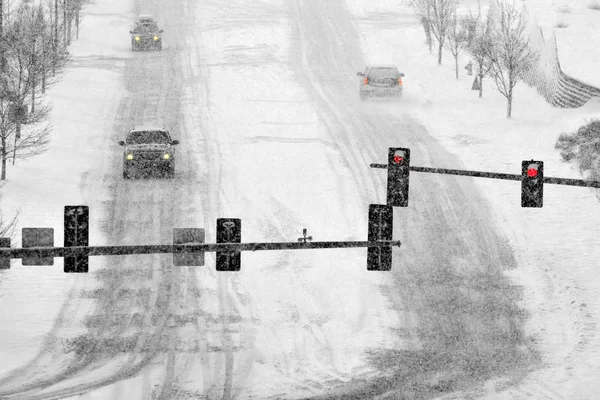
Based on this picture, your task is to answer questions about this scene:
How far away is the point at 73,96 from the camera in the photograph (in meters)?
46.5

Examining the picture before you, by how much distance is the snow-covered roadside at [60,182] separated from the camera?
2572 centimetres

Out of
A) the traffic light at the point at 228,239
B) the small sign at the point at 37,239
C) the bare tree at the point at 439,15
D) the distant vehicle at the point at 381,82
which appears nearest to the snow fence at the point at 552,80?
the bare tree at the point at 439,15

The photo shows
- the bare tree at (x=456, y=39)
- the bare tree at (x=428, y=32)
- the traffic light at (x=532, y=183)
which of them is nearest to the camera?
the traffic light at (x=532, y=183)

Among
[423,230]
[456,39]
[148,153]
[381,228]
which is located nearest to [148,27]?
[456,39]

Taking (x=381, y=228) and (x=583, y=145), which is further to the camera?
(x=583, y=145)

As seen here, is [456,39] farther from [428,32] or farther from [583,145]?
[583,145]

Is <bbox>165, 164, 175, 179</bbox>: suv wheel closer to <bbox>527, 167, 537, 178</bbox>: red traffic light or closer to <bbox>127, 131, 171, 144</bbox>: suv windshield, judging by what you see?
<bbox>127, 131, 171, 144</bbox>: suv windshield

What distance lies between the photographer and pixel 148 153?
35344 mm

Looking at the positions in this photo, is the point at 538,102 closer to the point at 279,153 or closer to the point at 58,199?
the point at 279,153

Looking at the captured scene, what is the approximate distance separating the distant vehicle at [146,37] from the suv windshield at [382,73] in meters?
13.6

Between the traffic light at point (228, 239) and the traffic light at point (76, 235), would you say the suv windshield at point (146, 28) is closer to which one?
the traffic light at point (228, 239)

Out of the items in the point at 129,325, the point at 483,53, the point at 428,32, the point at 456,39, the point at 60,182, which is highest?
the point at 428,32

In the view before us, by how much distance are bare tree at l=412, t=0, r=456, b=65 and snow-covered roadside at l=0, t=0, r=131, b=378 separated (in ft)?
51.2

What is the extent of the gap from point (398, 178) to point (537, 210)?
758 inches
